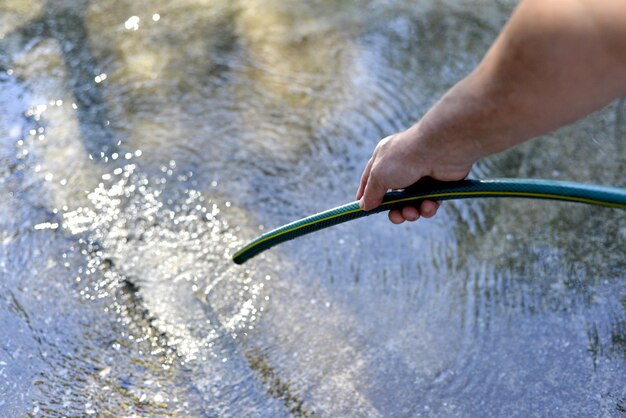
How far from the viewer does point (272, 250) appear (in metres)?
2.66

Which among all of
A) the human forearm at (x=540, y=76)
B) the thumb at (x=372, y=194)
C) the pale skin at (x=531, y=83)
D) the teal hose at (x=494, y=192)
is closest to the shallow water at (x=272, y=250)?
the teal hose at (x=494, y=192)

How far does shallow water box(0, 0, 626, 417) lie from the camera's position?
222 cm

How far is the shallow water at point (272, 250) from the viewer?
2225 mm

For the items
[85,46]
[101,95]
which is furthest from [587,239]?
[85,46]

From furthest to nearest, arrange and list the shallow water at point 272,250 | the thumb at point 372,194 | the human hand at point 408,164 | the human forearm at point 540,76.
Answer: the shallow water at point 272,250 → the thumb at point 372,194 → the human hand at point 408,164 → the human forearm at point 540,76

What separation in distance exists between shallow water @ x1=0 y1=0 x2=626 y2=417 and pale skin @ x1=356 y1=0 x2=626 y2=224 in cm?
98

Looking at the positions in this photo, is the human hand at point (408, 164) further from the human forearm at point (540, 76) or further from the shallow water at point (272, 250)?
the shallow water at point (272, 250)

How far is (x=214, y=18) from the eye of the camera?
375 centimetres

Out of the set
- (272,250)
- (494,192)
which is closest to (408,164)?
(494,192)


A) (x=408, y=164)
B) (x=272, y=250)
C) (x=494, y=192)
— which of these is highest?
(x=408, y=164)

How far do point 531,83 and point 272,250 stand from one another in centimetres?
155

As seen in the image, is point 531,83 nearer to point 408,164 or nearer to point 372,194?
point 408,164

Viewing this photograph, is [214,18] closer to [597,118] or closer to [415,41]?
[415,41]

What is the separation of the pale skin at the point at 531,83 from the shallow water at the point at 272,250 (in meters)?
0.98
